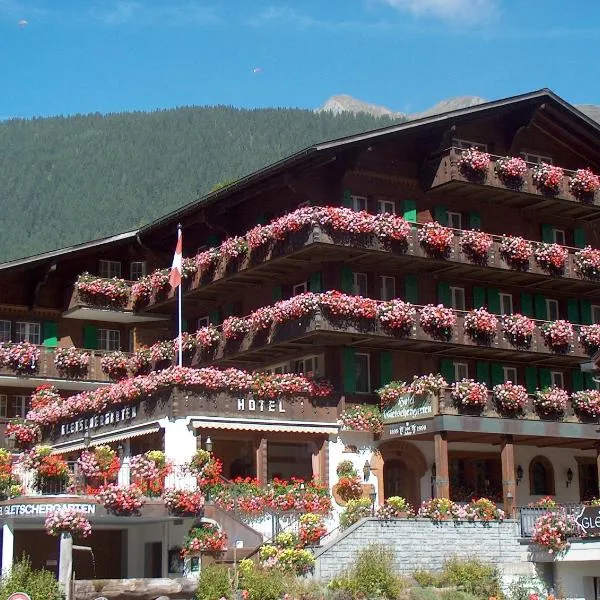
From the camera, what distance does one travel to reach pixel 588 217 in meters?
46.0

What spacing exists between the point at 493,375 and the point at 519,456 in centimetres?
276

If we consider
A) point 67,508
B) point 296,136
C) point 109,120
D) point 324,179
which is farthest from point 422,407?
point 109,120

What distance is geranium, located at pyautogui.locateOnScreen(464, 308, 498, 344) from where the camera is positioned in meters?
40.1

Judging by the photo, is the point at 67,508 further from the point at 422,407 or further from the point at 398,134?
the point at 398,134

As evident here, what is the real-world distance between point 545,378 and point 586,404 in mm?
4306

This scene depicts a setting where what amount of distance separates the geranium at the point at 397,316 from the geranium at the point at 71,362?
12489 millimetres

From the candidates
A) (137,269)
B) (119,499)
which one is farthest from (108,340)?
(119,499)

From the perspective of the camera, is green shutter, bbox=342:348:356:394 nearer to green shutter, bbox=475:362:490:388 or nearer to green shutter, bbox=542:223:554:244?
green shutter, bbox=475:362:490:388

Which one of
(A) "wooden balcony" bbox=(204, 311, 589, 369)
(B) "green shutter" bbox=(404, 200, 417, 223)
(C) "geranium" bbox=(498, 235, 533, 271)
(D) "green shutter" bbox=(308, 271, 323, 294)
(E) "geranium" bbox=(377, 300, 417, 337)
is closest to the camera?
(A) "wooden balcony" bbox=(204, 311, 589, 369)

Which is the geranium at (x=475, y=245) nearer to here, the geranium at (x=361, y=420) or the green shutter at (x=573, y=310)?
the green shutter at (x=573, y=310)

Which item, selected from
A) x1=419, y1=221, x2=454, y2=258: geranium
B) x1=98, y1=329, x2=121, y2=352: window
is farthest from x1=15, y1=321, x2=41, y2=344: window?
x1=419, y1=221, x2=454, y2=258: geranium

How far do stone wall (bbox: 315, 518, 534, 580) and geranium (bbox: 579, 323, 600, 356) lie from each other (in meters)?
10.1

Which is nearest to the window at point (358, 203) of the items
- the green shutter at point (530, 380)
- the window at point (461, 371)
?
the window at point (461, 371)

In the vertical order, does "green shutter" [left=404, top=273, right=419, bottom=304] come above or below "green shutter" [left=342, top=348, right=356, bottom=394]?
above
